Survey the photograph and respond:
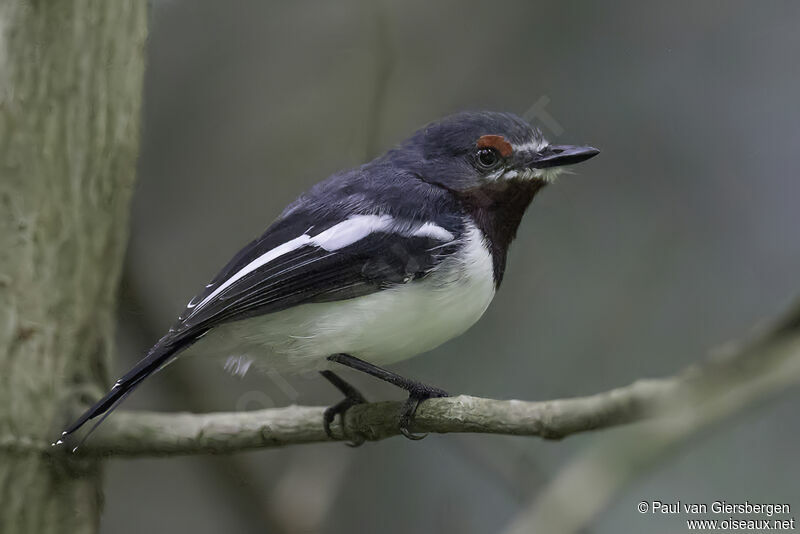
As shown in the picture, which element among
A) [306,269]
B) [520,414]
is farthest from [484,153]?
[520,414]

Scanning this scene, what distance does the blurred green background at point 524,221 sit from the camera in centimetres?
216

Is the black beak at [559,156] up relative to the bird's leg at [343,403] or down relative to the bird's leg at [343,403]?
up

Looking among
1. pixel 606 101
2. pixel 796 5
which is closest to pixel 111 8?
pixel 606 101

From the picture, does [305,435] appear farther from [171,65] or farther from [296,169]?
[171,65]

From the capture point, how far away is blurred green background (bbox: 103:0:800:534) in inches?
85.2

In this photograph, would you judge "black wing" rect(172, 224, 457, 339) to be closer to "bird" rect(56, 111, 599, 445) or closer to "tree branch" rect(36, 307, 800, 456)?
"bird" rect(56, 111, 599, 445)

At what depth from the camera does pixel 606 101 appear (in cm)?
233

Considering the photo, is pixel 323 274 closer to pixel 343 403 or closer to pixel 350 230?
pixel 350 230

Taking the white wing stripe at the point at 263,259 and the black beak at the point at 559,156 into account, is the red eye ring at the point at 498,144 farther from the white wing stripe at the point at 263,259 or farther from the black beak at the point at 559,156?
the white wing stripe at the point at 263,259

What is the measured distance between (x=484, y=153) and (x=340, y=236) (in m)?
0.34

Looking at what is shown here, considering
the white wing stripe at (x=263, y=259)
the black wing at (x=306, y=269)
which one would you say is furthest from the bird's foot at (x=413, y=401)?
the white wing stripe at (x=263, y=259)

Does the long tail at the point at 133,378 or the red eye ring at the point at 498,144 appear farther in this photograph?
the red eye ring at the point at 498,144

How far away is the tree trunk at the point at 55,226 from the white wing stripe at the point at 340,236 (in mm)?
343

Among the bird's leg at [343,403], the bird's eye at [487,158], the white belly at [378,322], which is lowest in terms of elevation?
the bird's leg at [343,403]
